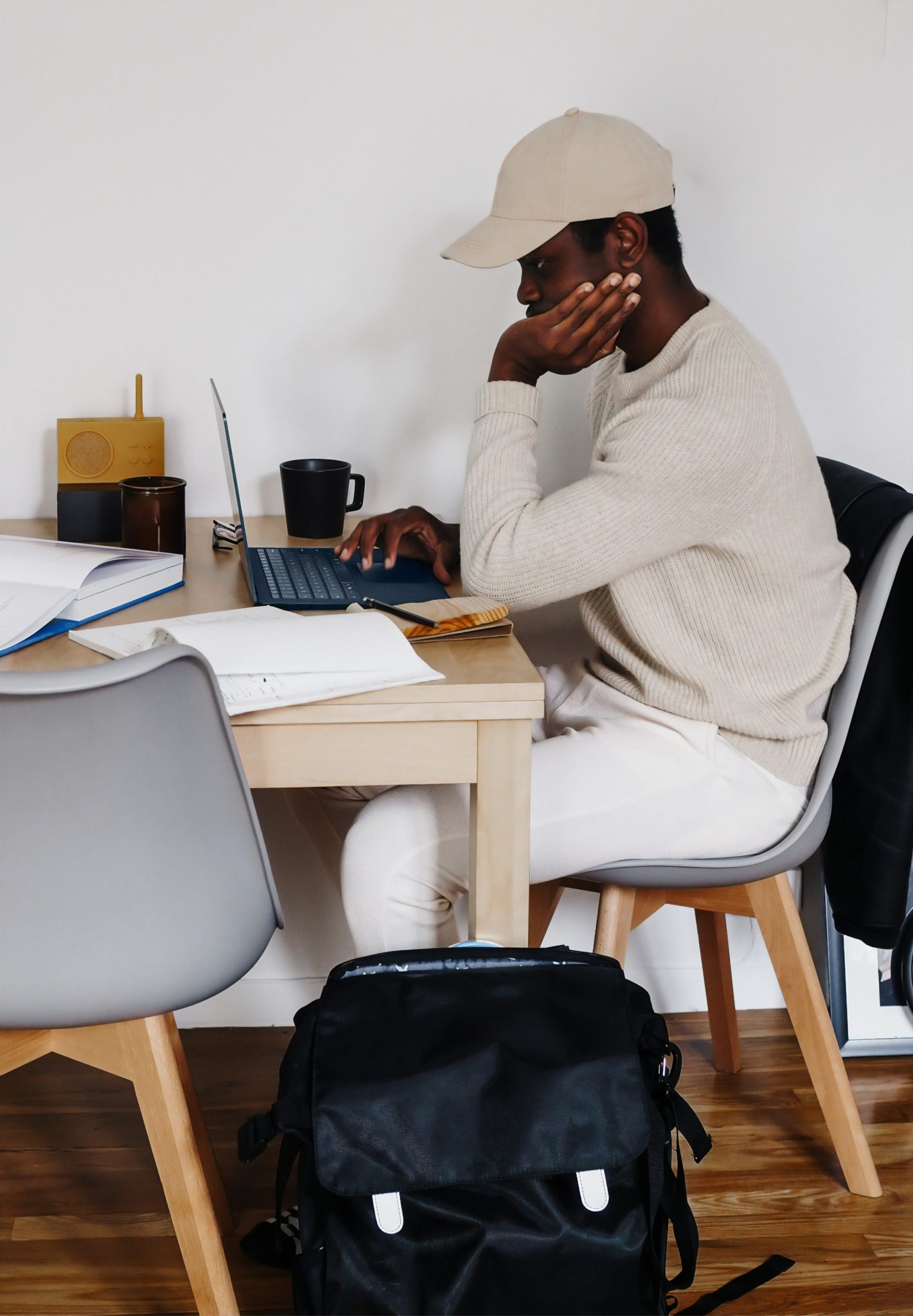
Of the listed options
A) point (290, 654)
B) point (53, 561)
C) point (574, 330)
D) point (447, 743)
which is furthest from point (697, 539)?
point (53, 561)

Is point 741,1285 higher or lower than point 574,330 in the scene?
lower

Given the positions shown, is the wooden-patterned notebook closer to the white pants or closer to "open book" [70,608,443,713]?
"open book" [70,608,443,713]

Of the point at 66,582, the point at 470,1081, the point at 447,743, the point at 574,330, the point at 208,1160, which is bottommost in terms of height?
the point at 208,1160

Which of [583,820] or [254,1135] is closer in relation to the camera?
[254,1135]

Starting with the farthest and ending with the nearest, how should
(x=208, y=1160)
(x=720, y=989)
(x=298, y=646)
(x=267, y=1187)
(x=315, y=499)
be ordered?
(x=720, y=989)
(x=315, y=499)
(x=267, y=1187)
(x=208, y=1160)
(x=298, y=646)

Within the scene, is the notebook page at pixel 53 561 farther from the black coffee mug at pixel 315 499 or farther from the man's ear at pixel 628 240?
the man's ear at pixel 628 240

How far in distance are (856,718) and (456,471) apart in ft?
2.37

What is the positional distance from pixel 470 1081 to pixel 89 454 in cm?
110

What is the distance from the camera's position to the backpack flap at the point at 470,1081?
1015mm

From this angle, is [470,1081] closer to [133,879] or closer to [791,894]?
[133,879]

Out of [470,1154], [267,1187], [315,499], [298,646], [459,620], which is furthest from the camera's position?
[315,499]

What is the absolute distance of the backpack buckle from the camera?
3.43 feet

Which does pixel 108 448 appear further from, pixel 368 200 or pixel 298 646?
pixel 298 646

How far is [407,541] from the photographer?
5.04ft
